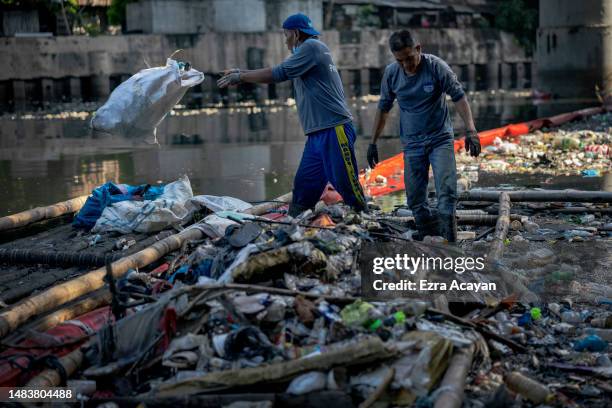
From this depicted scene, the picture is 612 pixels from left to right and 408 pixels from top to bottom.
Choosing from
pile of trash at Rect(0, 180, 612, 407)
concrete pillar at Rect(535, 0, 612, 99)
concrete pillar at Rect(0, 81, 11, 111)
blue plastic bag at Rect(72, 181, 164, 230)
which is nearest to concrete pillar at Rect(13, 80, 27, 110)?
concrete pillar at Rect(0, 81, 11, 111)

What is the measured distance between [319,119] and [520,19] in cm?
3205

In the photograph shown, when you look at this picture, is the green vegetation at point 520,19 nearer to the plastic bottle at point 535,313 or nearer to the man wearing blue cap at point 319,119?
the man wearing blue cap at point 319,119

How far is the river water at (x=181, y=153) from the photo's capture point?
1091cm

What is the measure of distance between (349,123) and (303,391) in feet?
10.9

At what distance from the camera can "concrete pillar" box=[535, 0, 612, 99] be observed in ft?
73.4

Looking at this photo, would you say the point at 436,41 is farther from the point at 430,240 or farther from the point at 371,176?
the point at 430,240

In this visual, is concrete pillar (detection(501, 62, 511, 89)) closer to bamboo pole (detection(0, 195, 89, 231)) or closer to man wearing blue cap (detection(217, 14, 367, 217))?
bamboo pole (detection(0, 195, 89, 231))

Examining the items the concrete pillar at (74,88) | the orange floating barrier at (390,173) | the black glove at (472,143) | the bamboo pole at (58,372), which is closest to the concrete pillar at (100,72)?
the concrete pillar at (74,88)

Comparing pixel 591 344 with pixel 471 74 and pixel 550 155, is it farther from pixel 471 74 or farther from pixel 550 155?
pixel 471 74

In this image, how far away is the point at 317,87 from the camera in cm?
667

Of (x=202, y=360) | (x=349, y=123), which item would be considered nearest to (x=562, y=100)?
(x=349, y=123)

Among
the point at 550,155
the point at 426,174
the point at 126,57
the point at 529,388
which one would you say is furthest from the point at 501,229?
the point at 126,57

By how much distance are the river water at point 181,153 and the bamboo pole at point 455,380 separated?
4838 millimetres

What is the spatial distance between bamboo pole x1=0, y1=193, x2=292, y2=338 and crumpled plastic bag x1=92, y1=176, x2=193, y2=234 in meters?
0.70
